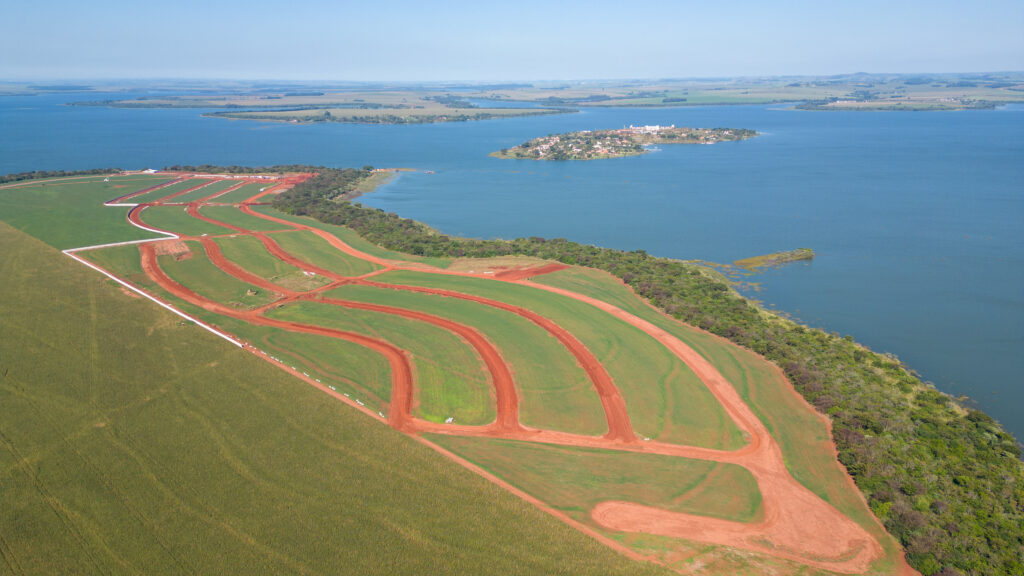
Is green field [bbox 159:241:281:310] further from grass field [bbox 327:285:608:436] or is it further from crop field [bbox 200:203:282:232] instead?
crop field [bbox 200:203:282:232]

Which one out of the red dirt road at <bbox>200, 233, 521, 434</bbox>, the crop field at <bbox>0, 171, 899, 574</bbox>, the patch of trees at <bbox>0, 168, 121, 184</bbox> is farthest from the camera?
the patch of trees at <bbox>0, 168, 121, 184</bbox>

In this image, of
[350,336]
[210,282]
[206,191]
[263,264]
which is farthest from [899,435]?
[206,191]

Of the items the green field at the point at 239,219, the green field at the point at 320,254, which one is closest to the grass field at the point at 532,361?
the green field at the point at 320,254

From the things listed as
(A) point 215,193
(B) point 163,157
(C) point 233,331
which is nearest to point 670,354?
(C) point 233,331

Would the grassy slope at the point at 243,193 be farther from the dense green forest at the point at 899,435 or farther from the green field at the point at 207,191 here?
the dense green forest at the point at 899,435

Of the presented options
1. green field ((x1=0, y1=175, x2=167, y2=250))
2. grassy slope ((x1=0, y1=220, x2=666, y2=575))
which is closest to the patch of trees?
green field ((x1=0, y1=175, x2=167, y2=250))

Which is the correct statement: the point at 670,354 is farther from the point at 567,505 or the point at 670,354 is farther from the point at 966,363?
the point at 966,363
